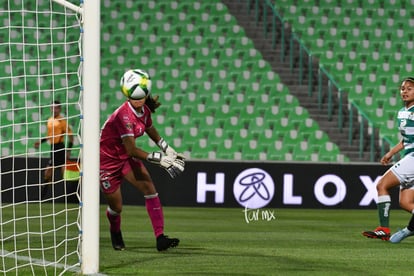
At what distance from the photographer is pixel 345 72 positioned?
23016mm

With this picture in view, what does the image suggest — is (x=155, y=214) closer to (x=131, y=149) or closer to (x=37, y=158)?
(x=131, y=149)

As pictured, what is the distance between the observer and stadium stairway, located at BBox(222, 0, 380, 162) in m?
21.3

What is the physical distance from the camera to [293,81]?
22.7 m

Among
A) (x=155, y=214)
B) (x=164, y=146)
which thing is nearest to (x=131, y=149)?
(x=164, y=146)

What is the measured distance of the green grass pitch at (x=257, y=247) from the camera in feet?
27.9

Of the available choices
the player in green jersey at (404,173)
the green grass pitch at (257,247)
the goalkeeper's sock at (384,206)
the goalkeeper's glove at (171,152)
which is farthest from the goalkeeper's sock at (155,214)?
the goalkeeper's sock at (384,206)

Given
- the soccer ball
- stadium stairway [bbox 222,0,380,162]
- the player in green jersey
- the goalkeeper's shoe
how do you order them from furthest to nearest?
stadium stairway [bbox 222,0,380,162], the goalkeeper's shoe, the player in green jersey, the soccer ball

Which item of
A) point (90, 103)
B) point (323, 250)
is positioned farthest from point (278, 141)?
point (90, 103)

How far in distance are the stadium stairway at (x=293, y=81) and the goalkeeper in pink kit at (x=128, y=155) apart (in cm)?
1111

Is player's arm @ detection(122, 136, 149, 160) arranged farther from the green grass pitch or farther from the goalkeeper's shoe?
the goalkeeper's shoe

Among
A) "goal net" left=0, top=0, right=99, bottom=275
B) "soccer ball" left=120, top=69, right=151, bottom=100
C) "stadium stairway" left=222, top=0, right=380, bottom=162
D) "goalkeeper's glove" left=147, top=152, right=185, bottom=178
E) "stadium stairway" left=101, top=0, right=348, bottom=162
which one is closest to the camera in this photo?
"goal net" left=0, top=0, right=99, bottom=275

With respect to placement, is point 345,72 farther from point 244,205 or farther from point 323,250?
point 323,250

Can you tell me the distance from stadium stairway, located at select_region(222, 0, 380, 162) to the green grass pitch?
4713mm

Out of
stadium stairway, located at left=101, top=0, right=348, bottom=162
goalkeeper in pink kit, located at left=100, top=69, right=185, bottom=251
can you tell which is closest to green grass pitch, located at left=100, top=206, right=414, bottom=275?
goalkeeper in pink kit, located at left=100, top=69, right=185, bottom=251
